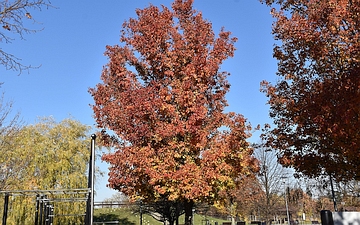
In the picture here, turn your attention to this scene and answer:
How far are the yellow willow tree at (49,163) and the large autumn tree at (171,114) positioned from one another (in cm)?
885

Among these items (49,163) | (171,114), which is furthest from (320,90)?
(49,163)

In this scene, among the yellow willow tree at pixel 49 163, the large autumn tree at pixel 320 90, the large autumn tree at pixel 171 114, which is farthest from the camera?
the yellow willow tree at pixel 49 163

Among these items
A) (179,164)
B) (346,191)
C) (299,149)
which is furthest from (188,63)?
(346,191)

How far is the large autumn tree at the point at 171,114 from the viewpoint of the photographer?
37.2ft

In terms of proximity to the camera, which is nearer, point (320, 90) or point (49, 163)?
point (320, 90)

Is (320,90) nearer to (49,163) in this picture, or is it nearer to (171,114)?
(171,114)

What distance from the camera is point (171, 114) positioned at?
11688 millimetres

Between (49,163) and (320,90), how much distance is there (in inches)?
684

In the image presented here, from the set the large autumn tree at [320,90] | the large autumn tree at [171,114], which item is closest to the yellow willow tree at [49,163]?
the large autumn tree at [171,114]

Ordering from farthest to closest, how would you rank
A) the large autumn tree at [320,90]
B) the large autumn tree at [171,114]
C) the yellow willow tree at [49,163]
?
the yellow willow tree at [49,163], the large autumn tree at [171,114], the large autumn tree at [320,90]

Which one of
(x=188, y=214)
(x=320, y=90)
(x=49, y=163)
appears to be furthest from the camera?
(x=49, y=163)

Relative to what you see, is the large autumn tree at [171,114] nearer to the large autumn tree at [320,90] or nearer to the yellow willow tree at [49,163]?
the large autumn tree at [320,90]

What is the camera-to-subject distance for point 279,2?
441 inches

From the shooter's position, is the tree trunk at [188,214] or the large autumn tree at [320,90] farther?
the tree trunk at [188,214]
